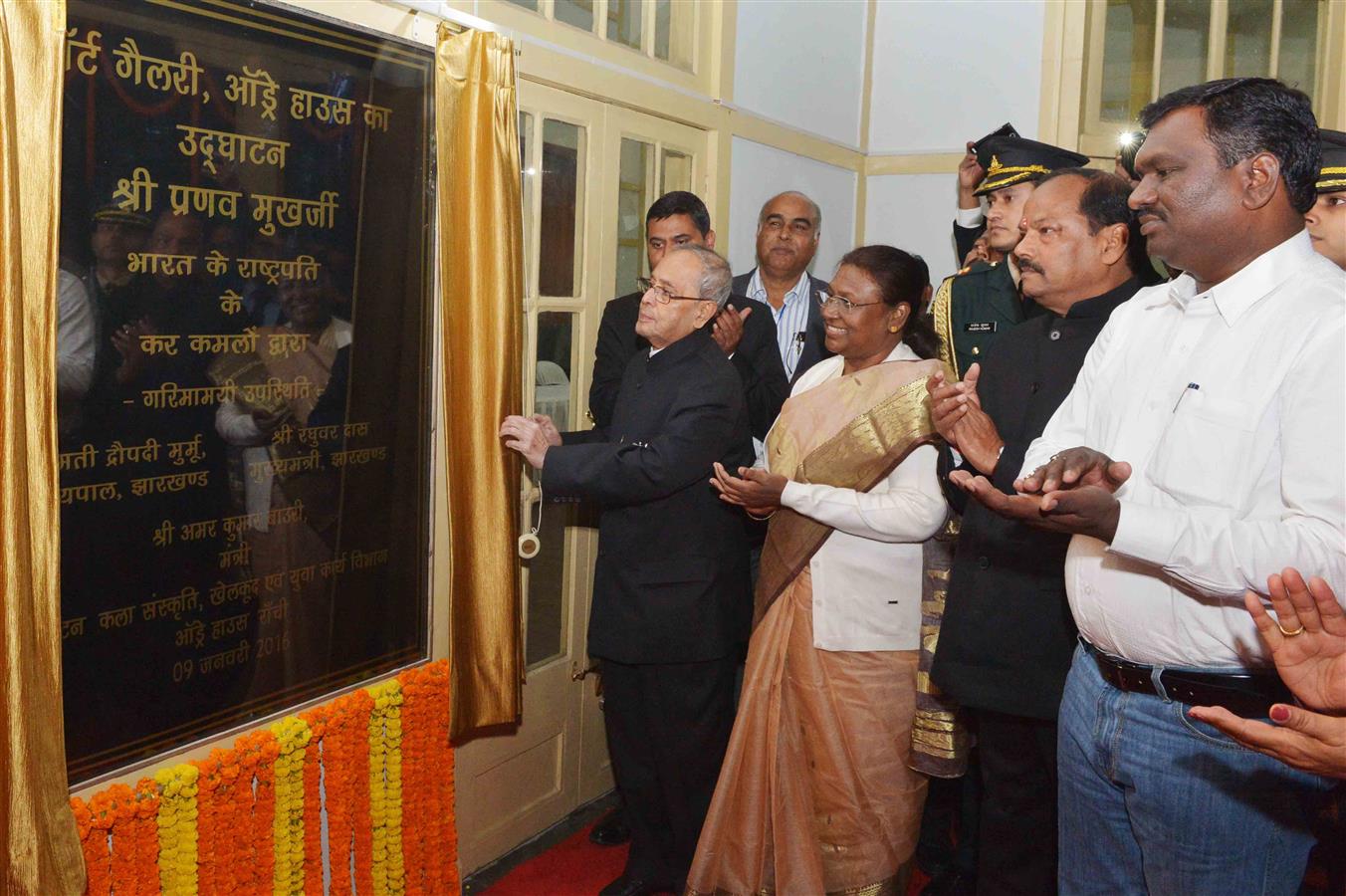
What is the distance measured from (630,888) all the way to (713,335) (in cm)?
146

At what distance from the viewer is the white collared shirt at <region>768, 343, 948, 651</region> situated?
2555 millimetres

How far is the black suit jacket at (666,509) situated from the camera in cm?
258

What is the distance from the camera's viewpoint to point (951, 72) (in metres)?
4.65

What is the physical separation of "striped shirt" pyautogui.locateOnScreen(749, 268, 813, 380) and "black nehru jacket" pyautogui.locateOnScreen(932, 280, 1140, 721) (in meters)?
1.30

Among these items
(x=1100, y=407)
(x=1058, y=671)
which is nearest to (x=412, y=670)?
(x=1058, y=671)

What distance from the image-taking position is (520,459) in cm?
282

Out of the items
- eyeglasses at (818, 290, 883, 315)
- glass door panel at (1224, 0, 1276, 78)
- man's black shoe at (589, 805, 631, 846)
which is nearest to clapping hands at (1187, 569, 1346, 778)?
eyeglasses at (818, 290, 883, 315)

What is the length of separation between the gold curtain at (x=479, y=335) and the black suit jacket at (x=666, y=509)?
17cm

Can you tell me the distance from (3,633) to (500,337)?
1220 mm

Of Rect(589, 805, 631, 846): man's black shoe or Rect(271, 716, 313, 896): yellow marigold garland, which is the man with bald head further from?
Rect(271, 716, 313, 896): yellow marigold garland

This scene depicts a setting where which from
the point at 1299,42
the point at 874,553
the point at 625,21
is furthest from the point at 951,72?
the point at 874,553

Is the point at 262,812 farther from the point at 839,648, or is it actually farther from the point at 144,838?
the point at 839,648

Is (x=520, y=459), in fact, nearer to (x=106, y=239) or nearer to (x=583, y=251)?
(x=583, y=251)

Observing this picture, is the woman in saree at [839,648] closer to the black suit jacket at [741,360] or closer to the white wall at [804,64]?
the black suit jacket at [741,360]
